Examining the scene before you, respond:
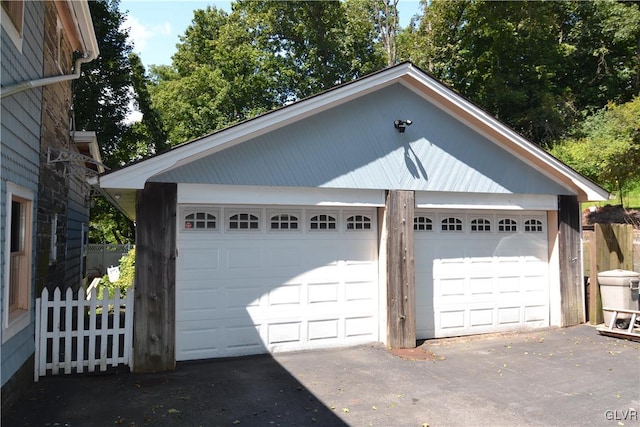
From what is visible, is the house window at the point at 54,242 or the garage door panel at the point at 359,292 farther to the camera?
the garage door panel at the point at 359,292

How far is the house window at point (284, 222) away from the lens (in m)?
7.54

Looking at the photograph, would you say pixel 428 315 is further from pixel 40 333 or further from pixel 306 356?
pixel 40 333

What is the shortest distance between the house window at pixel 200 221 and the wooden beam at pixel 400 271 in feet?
9.50

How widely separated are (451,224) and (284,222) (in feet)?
10.7

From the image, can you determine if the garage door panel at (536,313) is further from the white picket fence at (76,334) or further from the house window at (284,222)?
the white picket fence at (76,334)

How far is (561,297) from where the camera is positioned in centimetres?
909

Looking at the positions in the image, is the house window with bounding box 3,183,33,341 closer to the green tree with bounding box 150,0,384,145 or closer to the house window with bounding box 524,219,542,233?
the house window with bounding box 524,219,542,233

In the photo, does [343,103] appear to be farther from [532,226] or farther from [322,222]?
[532,226]

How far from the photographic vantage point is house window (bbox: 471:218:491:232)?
8.80m

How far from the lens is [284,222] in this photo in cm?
759

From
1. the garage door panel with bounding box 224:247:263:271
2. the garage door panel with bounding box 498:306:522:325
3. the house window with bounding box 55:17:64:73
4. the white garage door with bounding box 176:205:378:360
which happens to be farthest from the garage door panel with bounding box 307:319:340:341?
the house window with bounding box 55:17:64:73

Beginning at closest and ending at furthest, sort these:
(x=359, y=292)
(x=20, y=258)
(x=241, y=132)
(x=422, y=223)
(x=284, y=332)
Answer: (x=20, y=258) < (x=241, y=132) < (x=284, y=332) < (x=359, y=292) < (x=422, y=223)

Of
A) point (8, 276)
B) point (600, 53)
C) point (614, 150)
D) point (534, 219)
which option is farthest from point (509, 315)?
point (600, 53)

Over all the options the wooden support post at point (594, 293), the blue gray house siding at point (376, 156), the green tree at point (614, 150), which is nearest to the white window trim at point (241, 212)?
the blue gray house siding at point (376, 156)
